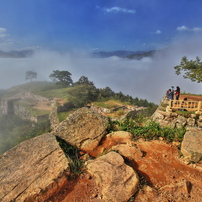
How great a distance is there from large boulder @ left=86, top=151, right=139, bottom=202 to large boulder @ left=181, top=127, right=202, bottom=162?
5.34 ft

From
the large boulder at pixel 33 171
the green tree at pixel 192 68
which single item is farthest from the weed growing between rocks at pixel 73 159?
the green tree at pixel 192 68

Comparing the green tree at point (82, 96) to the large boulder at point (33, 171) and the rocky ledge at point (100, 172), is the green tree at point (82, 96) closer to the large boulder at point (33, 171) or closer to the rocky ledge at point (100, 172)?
the rocky ledge at point (100, 172)

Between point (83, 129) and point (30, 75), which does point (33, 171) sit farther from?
point (30, 75)

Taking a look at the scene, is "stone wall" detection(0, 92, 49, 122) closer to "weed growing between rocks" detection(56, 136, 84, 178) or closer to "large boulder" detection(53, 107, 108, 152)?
"large boulder" detection(53, 107, 108, 152)

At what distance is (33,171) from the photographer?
3.08 metres

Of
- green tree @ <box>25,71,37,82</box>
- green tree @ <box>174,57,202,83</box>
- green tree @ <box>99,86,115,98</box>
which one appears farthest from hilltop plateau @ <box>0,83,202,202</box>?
green tree @ <box>25,71,37,82</box>

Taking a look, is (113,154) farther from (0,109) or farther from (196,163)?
A: (0,109)

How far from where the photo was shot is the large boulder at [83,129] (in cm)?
433

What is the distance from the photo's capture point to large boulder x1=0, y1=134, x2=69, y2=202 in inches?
104

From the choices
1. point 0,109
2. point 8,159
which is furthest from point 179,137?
point 0,109

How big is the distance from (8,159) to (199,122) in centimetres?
947

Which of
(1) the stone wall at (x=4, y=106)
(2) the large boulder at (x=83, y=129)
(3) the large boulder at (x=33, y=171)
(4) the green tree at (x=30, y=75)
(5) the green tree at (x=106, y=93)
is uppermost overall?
(4) the green tree at (x=30, y=75)

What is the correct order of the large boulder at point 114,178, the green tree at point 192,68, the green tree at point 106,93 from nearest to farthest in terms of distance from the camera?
the large boulder at point 114,178, the green tree at point 192,68, the green tree at point 106,93

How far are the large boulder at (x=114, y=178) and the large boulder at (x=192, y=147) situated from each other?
1.63 meters
